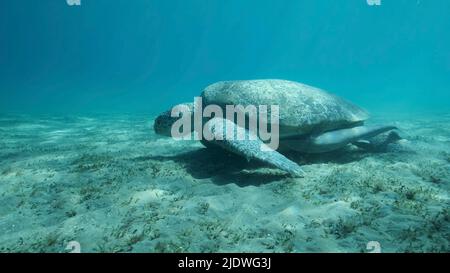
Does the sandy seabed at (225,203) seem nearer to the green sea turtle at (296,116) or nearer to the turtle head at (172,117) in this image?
the green sea turtle at (296,116)

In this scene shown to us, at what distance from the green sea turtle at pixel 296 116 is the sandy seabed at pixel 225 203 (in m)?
0.54

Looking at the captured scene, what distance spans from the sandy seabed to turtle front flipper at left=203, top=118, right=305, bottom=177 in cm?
31

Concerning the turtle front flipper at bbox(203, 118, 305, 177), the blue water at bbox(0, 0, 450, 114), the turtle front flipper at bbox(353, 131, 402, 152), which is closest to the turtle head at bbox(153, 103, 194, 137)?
the turtle front flipper at bbox(203, 118, 305, 177)

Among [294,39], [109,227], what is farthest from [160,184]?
[294,39]

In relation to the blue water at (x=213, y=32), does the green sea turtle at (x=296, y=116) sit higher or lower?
lower

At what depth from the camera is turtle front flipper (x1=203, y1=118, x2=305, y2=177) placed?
612cm

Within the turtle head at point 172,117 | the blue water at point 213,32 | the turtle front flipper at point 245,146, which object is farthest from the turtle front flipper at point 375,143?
the blue water at point 213,32

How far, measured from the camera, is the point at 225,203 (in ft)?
17.1

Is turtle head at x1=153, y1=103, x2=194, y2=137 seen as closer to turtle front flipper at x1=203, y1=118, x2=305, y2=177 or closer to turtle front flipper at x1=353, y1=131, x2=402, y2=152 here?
turtle front flipper at x1=203, y1=118, x2=305, y2=177

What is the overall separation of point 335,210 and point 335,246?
1.06 m

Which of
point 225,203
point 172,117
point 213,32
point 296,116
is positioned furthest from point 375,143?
point 213,32

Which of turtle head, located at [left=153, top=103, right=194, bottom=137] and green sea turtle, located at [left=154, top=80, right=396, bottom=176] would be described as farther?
turtle head, located at [left=153, top=103, right=194, bottom=137]

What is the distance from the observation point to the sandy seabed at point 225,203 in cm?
394
